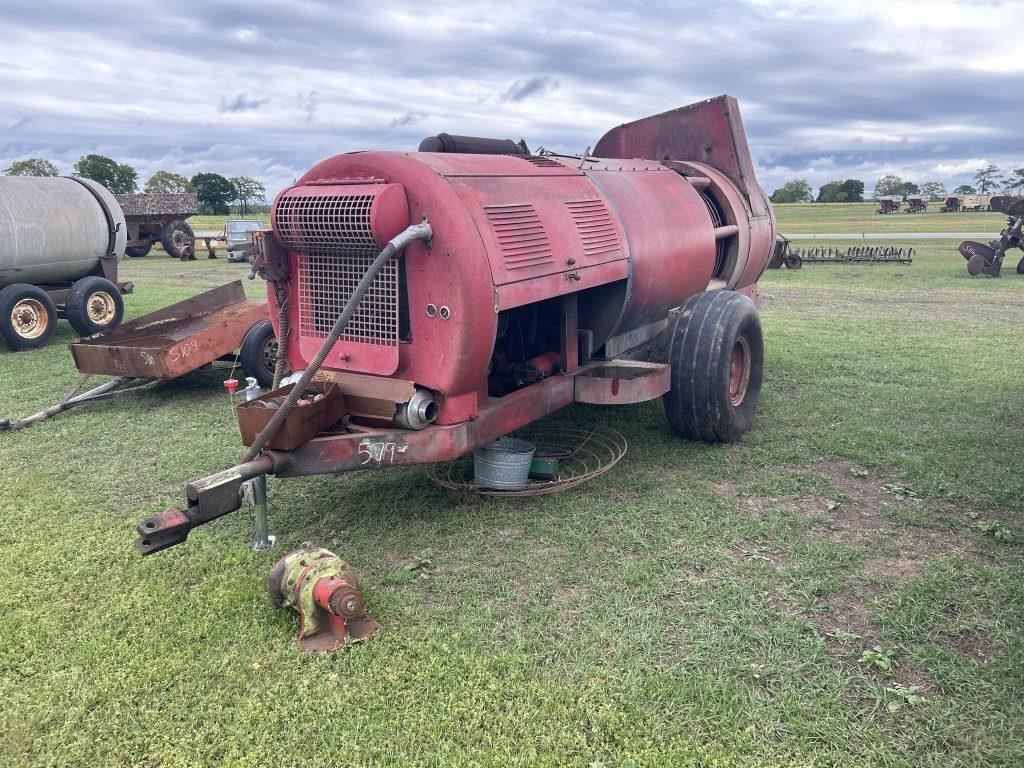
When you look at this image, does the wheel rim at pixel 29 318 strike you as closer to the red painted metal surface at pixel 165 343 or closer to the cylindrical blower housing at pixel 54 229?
the cylindrical blower housing at pixel 54 229

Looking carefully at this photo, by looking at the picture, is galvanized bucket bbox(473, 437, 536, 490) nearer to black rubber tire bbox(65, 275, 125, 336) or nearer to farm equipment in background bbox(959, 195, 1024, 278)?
black rubber tire bbox(65, 275, 125, 336)

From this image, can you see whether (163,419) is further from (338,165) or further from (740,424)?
(740,424)

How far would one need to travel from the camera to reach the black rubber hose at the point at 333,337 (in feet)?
10.8

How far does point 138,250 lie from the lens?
76.0 ft

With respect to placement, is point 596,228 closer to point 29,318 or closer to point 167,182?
point 29,318

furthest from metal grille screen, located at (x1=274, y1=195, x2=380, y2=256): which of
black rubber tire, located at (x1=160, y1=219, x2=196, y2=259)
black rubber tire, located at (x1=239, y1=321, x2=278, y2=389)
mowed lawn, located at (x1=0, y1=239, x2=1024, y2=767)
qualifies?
black rubber tire, located at (x1=160, y1=219, x2=196, y2=259)

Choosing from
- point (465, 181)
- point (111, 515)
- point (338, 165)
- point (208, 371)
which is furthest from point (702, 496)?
point (208, 371)

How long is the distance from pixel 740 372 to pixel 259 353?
419 cm

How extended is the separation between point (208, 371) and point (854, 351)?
705cm

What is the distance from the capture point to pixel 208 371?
7.76 meters

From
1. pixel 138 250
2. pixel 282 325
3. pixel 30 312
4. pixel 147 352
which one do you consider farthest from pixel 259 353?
pixel 138 250

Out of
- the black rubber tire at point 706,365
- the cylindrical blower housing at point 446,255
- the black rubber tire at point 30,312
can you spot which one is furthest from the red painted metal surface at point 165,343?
the black rubber tire at point 706,365

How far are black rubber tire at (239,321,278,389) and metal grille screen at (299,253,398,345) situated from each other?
2597 millimetres

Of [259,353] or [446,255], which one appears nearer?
[446,255]
